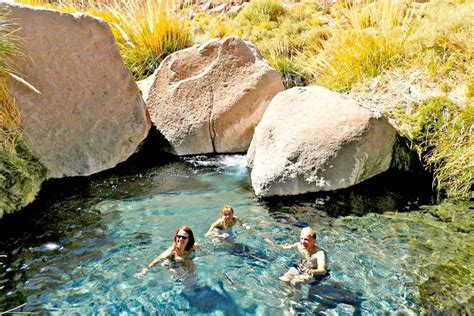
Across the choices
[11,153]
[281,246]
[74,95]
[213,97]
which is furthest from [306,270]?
[74,95]

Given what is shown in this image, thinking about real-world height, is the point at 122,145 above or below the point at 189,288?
above

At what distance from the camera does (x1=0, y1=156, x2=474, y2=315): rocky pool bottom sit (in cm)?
322

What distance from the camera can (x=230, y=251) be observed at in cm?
407

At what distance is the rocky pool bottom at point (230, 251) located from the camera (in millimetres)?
A: 3225

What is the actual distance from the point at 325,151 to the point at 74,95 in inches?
132

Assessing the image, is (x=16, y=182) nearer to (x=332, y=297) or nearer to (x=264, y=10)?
(x=332, y=297)

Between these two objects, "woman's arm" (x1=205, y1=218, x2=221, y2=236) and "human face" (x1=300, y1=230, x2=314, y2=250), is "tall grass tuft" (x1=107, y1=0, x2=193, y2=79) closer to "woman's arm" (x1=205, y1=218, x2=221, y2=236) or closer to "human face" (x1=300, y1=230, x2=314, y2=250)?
"woman's arm" (x1=205, y1=218, x2=221, y2=236)

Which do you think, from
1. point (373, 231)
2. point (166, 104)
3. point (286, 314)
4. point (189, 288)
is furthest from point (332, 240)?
point (166, 104)

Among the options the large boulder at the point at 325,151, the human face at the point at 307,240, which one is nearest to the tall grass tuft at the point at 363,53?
the large boulder at the point at 325,151

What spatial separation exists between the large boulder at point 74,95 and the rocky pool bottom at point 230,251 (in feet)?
1.33

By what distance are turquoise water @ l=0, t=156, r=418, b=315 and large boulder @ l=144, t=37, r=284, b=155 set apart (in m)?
1.41

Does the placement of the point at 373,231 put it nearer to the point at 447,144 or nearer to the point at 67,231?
the point at 447,144

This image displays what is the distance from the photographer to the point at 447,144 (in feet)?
16.4

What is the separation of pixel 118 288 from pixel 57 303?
446mm
